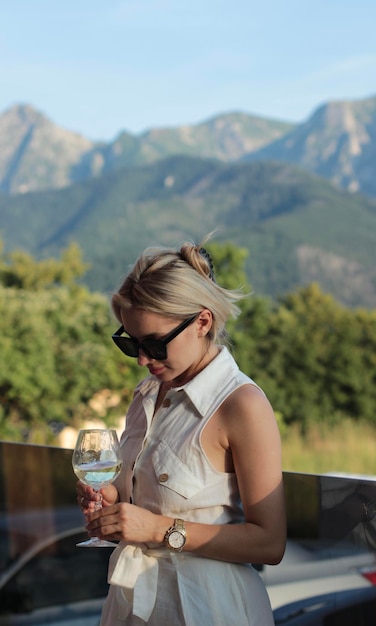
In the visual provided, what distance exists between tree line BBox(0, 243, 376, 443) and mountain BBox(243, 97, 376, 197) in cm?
9847

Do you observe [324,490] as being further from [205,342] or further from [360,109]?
[360,109]

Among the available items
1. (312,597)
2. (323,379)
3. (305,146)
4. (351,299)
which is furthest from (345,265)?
(305,146)

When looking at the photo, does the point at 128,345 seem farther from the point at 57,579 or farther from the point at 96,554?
the point at 57,579

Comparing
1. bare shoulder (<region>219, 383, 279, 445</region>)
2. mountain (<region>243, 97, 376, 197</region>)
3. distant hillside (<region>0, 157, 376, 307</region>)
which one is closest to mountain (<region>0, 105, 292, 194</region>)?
mountain (<region>243, 97, 376, 197</region>)

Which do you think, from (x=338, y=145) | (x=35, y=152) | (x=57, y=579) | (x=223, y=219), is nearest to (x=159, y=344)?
(x=57, y=579)

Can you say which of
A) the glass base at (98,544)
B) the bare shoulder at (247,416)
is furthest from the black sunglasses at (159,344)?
the glass base at (98,544)

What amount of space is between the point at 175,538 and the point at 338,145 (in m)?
137

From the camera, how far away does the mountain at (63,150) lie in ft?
426

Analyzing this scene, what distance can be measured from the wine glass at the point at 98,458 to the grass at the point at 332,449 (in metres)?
15.4

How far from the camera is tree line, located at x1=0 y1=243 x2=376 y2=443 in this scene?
14.5m

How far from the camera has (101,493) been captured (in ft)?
5.74


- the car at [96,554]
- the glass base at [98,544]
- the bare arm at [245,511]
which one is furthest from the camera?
the car at [96,554]

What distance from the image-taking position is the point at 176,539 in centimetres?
160

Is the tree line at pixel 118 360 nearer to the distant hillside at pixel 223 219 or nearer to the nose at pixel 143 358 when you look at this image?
the nose at pixel 143 358
